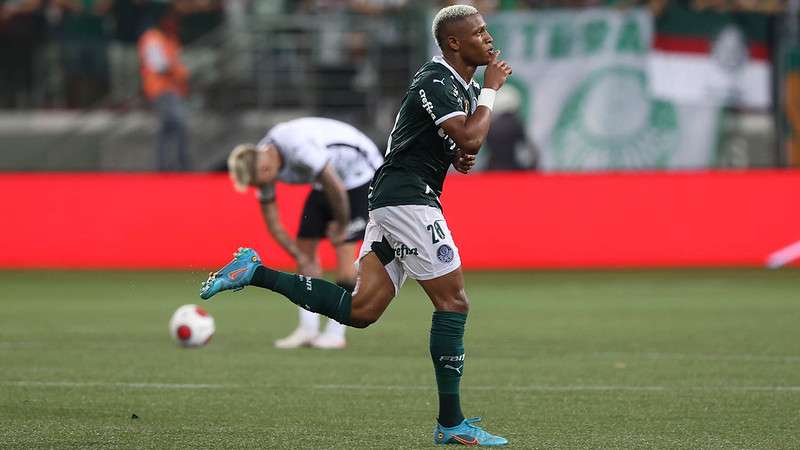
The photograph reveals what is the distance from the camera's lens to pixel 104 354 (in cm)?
1119

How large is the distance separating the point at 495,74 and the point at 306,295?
146 cm

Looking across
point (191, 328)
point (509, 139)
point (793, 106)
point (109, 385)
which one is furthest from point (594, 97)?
point (109, 385)

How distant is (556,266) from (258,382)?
32.7ft

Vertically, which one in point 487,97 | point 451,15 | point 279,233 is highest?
point 451,15

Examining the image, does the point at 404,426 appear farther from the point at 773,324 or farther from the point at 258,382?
the point at 773,324

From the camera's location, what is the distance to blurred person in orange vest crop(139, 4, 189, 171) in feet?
71.4

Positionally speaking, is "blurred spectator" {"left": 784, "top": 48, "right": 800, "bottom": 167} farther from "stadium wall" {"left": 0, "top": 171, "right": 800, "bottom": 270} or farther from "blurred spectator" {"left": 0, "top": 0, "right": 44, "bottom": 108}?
"blurred spectator" {"left": 0, "top": 0, "right": 44, "bottom": 108}

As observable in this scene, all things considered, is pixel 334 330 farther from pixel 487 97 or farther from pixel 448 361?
pixel 487 97

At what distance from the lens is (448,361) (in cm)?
720

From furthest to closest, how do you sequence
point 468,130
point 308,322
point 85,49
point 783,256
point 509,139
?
point 85,49
point 509,139
point 783,256
point 308,322
point 468,130

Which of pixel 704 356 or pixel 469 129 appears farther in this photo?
pixel 704 356

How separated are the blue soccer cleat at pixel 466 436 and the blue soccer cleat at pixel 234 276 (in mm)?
1218

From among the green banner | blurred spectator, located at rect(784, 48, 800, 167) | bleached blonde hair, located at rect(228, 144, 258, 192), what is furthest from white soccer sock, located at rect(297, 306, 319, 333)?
blurred spectator, located at rect(784, 48, 800, 167)

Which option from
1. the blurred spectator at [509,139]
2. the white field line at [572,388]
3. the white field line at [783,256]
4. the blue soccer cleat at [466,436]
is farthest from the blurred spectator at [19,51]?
the blue soccer cleat at [466,436]
